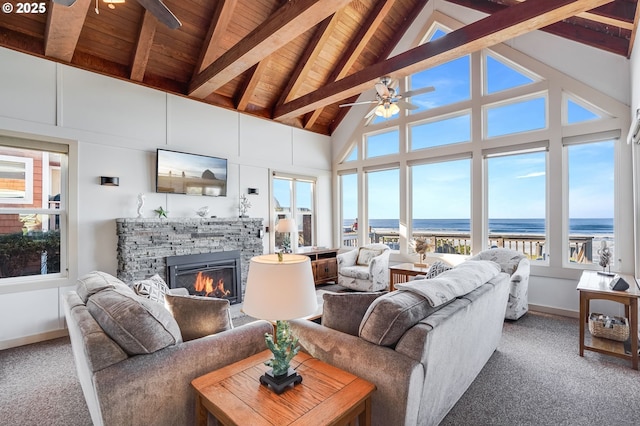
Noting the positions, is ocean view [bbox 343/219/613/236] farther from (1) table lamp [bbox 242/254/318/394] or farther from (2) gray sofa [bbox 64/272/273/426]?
(2) gray sofa [bbox 64/272/273/426]

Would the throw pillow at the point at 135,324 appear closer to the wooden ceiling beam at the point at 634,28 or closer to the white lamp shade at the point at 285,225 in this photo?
the white lamp shade at the point at 285,225

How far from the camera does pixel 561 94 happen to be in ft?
14.7

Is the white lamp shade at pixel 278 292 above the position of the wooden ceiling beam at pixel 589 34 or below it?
below

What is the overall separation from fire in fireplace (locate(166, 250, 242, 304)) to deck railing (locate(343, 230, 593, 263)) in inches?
127

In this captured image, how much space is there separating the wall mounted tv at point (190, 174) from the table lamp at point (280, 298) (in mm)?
3792

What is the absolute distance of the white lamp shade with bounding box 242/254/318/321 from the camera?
1.46 m

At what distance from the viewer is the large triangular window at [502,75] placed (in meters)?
4.84

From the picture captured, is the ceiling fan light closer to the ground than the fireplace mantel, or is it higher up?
higher up

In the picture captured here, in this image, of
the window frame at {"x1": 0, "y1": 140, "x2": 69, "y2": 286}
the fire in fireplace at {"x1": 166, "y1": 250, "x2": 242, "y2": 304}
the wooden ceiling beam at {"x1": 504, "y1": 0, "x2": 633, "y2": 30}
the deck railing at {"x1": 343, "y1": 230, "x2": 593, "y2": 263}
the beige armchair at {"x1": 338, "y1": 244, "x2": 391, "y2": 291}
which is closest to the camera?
the wooden ceiling beam at {"x1": 504, "y1": 0, "x2": 633, "y2": 30}

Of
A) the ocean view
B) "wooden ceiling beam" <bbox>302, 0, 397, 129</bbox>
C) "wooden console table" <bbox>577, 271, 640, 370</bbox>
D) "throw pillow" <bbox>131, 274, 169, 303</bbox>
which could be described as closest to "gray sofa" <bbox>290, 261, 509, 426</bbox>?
"throw pillow" <bbox>131, 274, 169, 303</bbox>

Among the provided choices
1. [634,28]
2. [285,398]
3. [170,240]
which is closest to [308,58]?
[170,240]

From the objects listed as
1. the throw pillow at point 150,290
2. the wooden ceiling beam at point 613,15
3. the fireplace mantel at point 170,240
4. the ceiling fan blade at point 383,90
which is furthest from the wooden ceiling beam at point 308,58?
the throw pillow at point 150,290

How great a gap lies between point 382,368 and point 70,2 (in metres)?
3.26

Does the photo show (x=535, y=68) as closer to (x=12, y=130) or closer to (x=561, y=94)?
(x=561, y=94)
